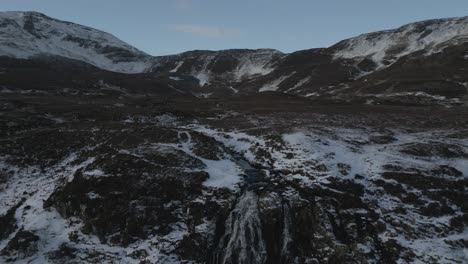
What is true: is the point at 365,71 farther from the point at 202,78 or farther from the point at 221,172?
the point at 221,172

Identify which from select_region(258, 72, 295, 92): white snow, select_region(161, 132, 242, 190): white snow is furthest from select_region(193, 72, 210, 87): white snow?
select_region(161, 132, 242, 190): white snow

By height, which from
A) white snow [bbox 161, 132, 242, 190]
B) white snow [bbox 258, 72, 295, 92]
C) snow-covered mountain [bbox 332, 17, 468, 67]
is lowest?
white snow [bbox 161, 132, 242, 190]

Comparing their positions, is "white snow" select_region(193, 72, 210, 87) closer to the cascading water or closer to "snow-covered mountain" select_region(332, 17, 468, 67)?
"snow-covered mountain" select_region(332, 17, 468, 67)

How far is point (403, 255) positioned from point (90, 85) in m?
104

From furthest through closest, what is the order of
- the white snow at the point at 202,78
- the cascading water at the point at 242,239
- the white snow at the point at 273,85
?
the white snow at the point at 202,78 → the white snow at the point at 273,85 → the cascading water at the point at 242,239

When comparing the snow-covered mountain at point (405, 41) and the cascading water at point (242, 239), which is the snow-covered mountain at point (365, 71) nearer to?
the snow-covered mountain at point (405, 41)

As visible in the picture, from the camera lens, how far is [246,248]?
818 inches

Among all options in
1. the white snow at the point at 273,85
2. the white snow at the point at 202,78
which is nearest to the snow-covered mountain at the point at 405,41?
the white snow at the point at 273,85

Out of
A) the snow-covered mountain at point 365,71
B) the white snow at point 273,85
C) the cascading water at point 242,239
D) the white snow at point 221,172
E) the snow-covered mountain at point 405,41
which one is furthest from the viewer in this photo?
the snow-covered mountain at point 405,41

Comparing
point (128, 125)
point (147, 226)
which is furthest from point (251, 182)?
point (128, 125)

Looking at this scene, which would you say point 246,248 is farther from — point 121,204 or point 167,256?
point 121,204

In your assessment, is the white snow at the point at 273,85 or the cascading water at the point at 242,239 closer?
the cascading water at the point at 242,239

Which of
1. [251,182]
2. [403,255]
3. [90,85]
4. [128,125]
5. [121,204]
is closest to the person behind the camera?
[403,255]

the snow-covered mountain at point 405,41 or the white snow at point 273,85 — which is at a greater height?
the snow-covered mountain at point 405,41
